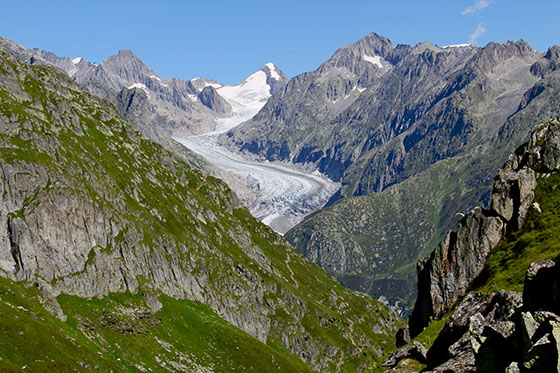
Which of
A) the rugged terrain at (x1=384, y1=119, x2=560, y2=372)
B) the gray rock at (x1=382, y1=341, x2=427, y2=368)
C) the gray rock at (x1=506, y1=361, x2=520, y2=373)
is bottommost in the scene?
the gray rock at (x1=382, y1=341, x2=427, y2=368)

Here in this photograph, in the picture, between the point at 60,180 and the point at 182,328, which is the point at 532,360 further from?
the point at 60,180

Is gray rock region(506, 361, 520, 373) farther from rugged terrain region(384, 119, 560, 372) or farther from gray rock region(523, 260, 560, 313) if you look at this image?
gray rock region(523, 260, 560, 313)

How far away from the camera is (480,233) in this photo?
5241 cm

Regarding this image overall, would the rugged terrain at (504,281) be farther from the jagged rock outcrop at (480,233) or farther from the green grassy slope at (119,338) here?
the green grassy slope at (119,338)

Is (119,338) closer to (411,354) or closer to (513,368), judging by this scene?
(411,354)

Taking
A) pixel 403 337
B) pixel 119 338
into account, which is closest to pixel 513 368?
pixel 403 337

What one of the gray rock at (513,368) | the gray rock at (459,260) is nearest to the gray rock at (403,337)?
the gray rock at (459,260)

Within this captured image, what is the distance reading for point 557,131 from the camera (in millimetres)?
56188

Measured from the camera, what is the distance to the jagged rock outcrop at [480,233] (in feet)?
169

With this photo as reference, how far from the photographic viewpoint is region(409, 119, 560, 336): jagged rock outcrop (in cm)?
5162

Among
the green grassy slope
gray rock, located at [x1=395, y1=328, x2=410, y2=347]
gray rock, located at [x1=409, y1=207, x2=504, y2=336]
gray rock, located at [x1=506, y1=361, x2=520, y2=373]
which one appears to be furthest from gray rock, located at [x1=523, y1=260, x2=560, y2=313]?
the green grassy slope

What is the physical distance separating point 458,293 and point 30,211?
15115 cm

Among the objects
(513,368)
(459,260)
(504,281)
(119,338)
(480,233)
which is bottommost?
Result: (119,338)

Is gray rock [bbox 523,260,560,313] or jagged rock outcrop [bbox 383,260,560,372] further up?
gray rock [bbox 523,260,560,313]
